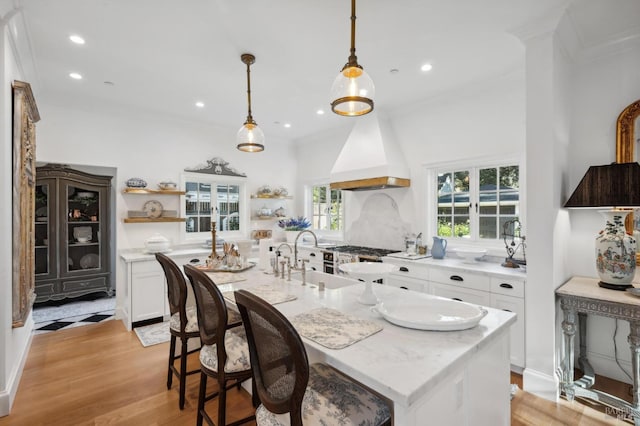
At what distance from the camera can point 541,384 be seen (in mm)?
2328

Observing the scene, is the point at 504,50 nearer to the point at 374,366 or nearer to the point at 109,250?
the point at 374,366

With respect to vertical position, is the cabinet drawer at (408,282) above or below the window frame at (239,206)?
below

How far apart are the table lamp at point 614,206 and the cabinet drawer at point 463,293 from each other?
0.84 metres

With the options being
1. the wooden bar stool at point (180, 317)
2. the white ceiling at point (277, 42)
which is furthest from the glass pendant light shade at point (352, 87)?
the wooden bar stool at point (180, 317)

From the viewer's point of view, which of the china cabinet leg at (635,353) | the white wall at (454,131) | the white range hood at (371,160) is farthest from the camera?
the white range hood at (371,160)

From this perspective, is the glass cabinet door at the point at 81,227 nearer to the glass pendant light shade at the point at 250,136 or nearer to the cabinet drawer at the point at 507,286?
the glass pendant light shade at the point at 250,136

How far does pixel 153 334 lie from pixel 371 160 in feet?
11.0

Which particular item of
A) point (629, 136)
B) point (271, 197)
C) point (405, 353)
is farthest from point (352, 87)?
point (271, 197)

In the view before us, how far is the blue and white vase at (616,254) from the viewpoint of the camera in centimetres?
221

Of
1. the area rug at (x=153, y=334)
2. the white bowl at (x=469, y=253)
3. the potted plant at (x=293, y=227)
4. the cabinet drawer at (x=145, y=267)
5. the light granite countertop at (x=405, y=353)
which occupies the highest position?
the potted plant at (x=293, y=227)

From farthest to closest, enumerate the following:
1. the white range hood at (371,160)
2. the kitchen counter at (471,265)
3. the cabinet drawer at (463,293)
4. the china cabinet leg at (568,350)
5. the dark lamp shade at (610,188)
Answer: the white range hood at (371,160)
the cabinet drawer at (463,293)
the kitchen counter at (471,265)
the china cabinet leg at (568,350)
the dark lamp shade at (610,188)

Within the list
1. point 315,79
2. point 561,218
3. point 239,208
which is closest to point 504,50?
point 561,218

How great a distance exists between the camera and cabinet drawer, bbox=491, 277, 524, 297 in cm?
262

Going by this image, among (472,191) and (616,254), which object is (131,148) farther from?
(616,254)
